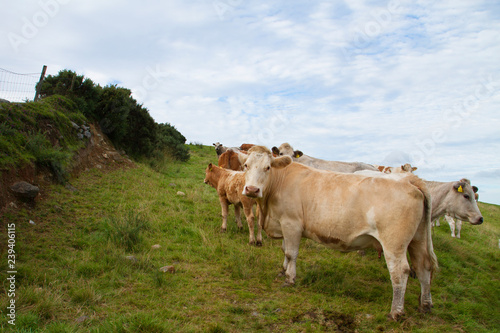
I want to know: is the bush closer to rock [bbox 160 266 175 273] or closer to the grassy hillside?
the grassy hillside

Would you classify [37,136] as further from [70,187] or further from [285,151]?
[285,151]

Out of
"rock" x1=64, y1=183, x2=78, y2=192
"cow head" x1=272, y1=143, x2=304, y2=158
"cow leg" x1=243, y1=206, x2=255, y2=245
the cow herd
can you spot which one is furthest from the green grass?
"cow head" x1=272, y1=143, x2=304, y2=158

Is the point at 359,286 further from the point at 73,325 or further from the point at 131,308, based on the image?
the point at 73,325

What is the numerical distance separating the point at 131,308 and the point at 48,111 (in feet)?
33.6

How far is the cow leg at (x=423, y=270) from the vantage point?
504 cm

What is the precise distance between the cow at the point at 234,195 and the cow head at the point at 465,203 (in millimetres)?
5597

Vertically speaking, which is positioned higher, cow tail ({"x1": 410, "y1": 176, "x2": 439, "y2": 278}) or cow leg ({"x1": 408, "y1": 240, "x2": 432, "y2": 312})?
cow tail ({"x1": 410, "y1": 176, "x2": 439, "y2": 278})

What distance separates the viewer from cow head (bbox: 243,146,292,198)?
216 inches

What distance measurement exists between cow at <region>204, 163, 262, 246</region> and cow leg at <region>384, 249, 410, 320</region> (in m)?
3.85

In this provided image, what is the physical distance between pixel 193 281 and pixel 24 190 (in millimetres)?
5340

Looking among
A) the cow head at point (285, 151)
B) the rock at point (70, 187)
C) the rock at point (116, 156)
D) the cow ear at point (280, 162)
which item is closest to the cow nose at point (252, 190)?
the cow ear at point (280, 162)

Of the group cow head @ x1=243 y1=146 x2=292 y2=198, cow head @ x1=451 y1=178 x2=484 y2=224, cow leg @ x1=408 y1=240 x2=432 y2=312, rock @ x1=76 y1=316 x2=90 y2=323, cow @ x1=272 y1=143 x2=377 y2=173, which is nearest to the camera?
rock @ x1=76 y1=316 x2=90 y2=323

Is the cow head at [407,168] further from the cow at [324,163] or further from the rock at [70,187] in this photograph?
the rock at [70,187]

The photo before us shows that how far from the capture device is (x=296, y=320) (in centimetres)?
448
